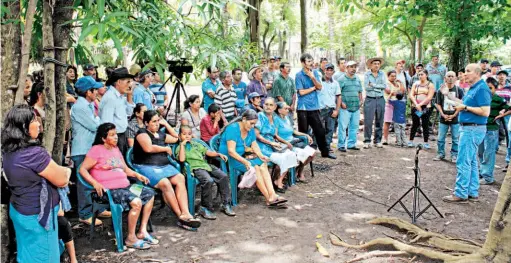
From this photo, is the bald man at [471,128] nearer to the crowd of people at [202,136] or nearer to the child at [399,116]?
the crowd of people at [202,136]

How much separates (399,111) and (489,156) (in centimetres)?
265

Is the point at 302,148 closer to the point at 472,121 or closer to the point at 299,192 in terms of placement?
the point at 299,192

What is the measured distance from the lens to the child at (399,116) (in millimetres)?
9321

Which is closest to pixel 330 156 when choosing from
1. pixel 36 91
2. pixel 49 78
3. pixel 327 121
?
pixel 327 121

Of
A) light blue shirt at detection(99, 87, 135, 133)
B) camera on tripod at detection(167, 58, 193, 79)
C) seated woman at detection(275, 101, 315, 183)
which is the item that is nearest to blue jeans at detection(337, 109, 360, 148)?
Result: seated woman at detection(275, 101, 315, 183)

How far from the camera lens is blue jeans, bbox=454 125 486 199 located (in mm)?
5730

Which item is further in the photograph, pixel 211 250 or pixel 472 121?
pixel 472 121

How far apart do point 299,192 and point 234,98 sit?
1.95m

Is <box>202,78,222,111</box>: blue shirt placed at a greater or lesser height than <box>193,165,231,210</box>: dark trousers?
greater

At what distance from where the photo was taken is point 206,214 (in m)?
5.27

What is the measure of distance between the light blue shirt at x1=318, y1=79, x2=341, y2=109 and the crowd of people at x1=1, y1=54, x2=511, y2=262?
21 millimetres

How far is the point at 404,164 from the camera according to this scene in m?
8.10

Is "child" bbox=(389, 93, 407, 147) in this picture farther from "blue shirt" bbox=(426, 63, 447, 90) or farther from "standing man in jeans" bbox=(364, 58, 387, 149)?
"blue shirt" bbox=(426, 63, 447, 90)

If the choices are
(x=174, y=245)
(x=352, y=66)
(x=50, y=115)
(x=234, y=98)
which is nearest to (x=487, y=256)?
(x=174, y=245)
